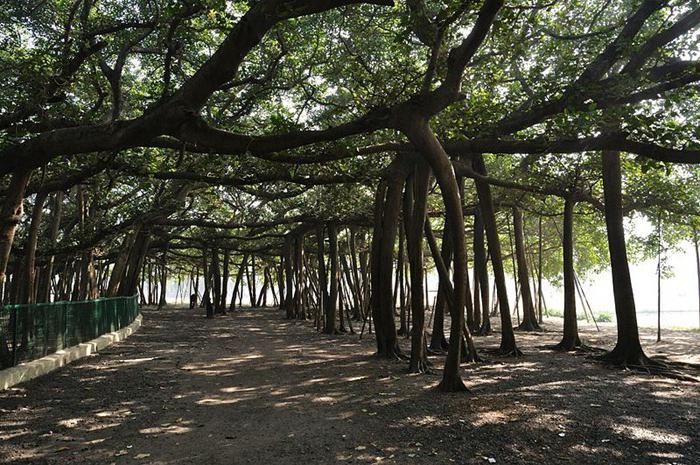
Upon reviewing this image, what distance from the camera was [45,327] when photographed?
922 cm

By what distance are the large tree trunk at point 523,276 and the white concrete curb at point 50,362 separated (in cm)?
1148

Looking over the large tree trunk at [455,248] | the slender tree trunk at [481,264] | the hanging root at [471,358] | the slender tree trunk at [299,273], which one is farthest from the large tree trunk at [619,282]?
the slender tree trunk at [299,273]

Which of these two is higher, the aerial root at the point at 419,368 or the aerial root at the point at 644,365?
the aerial root at the point at 419,368

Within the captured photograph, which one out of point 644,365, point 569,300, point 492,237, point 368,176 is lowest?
point 644,365

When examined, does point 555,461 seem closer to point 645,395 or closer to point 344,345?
point 645,395

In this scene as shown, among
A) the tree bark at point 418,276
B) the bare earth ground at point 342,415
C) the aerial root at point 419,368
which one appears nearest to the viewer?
the bare earth ground at point 342,415

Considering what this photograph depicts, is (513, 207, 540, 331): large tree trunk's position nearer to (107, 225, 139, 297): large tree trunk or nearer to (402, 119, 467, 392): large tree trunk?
(402, 119, 467, 392): large tree trunk

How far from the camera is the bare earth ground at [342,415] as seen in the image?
15.0ft

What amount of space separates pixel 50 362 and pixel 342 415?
5.67 m

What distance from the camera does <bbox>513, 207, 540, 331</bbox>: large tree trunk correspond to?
16.0 m

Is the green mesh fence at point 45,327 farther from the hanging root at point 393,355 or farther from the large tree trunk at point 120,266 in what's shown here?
the hanging root at point 393,355

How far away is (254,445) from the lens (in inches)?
191

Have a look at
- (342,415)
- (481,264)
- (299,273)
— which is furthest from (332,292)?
(342,415)

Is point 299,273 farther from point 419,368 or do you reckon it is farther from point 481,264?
point 419,368
